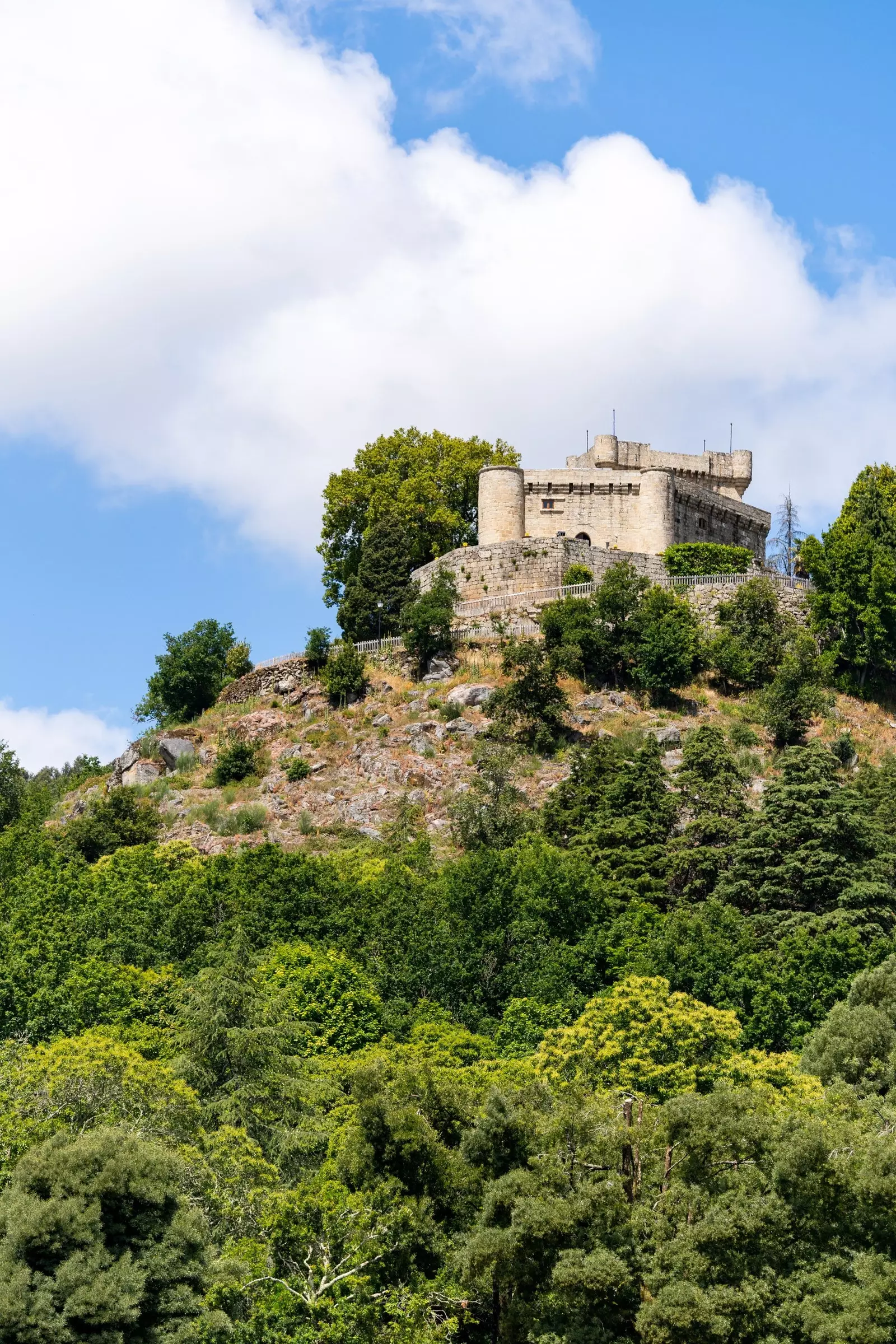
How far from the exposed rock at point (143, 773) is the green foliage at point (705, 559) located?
68.3 ft

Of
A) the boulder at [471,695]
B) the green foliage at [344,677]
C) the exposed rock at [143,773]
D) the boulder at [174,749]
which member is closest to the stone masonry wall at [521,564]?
the green foliage at [344,677]

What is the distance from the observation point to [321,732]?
2574 inches

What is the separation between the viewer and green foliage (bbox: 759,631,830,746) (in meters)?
62.1

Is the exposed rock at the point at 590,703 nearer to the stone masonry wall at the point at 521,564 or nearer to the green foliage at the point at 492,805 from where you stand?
the green foliage at the point at 492,805

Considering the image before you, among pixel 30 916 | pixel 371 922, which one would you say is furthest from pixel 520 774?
pixel 30 916

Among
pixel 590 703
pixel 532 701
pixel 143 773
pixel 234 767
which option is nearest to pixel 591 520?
pixel 590 703

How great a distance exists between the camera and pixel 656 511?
7550cm

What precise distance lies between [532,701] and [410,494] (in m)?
17.6

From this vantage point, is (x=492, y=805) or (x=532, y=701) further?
(x=532, y=701)

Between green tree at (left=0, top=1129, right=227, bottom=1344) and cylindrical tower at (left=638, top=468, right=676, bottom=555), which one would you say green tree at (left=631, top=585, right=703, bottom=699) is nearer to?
cylindrical tower at (left=638, top=468, right=676, bottom=555)

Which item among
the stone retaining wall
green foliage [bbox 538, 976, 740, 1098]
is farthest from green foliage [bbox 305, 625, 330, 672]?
green foliage [bbox 538, 976, 740, 1098]

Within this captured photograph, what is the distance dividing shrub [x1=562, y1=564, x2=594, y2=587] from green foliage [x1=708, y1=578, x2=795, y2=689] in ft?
16.7

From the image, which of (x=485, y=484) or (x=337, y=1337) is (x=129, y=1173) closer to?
→ (x=337, y=1337)

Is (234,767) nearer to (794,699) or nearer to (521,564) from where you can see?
(521,564)
